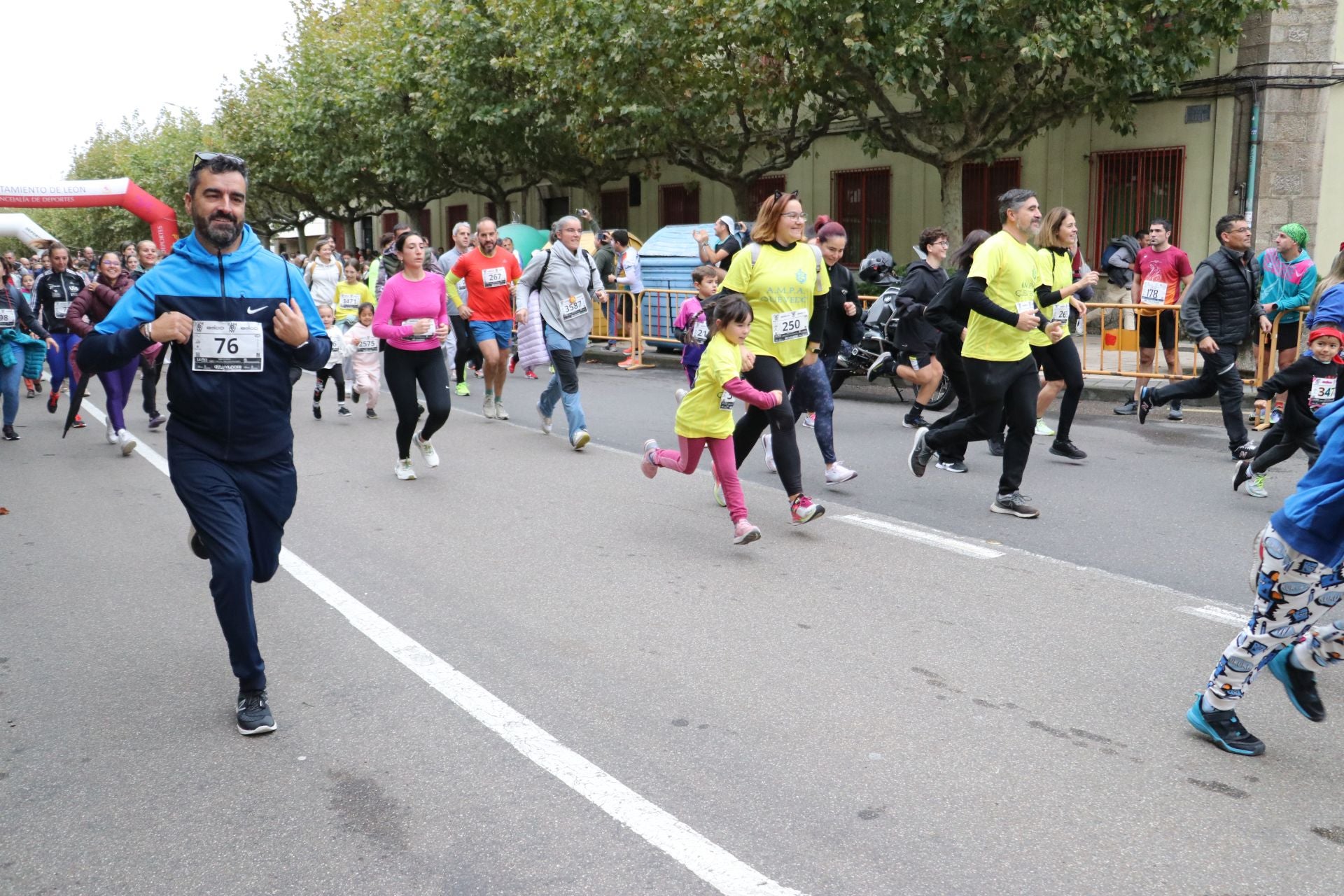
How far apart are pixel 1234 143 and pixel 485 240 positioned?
12.0m

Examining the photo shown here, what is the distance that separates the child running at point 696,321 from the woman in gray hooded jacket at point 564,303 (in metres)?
0.86

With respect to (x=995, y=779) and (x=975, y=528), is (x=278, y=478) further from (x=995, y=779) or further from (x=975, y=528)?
(x=975, y=528)

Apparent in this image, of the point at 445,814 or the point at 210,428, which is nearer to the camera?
the point at 445,814

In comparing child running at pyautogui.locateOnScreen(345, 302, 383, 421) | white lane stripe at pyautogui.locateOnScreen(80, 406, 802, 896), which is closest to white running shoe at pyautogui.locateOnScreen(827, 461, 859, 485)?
white lane stripe at pyautogui.locateOnScreen(80, 406, 802, 896)

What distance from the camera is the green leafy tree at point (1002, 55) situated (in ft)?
Answer: 50.4

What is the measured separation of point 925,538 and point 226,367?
4052 millimetres

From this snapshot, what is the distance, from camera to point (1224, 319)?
31.4ft

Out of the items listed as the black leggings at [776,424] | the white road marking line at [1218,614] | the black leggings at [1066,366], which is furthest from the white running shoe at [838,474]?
the white road marking line at [1218,614]

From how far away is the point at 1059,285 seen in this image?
28.2 feet

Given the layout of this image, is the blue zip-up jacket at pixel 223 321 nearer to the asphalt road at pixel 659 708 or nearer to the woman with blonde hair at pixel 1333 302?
the asphalt road at pixel 659 708

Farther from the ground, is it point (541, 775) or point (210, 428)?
point (210, 428)

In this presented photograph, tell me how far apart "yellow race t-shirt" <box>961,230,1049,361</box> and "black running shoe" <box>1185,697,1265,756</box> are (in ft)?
12.0

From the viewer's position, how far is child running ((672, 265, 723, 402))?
934 centimetres

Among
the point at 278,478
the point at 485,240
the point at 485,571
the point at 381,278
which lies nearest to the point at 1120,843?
the point at 278,478
